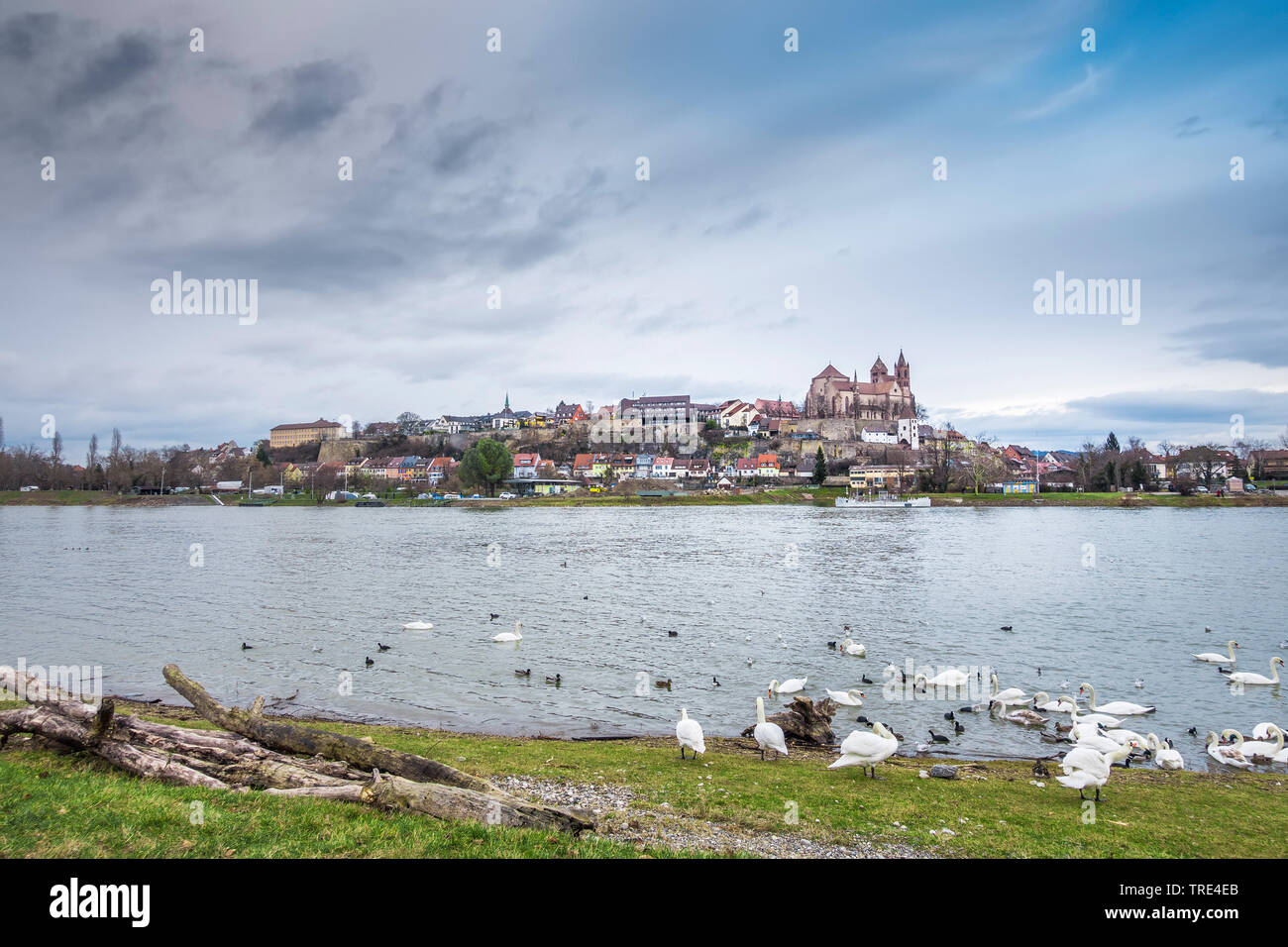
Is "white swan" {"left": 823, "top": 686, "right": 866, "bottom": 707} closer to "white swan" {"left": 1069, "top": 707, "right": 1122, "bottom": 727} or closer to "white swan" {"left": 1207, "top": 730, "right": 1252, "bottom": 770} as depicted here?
"white swan" {"left": 1069, "top": 707, "right": 1122, "bottom": 727}

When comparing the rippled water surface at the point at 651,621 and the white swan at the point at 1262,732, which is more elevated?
the white swan at the point at 1262,732

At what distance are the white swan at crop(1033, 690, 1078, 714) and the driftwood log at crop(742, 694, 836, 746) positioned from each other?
580 centimetres

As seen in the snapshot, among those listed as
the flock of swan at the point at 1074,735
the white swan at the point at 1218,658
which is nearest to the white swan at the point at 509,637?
the flock of swan at the point at 1074,735

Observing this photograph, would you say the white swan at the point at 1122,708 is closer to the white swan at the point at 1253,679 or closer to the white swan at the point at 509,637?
the white swan at the point at 1253,679

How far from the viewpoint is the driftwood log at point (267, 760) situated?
8.02 meters

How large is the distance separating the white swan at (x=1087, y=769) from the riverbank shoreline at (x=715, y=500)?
11759 centimetres

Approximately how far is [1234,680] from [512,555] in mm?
44983

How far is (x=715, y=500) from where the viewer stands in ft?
438

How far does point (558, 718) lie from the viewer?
17.6 metres

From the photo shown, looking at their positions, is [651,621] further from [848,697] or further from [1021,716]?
[1021,716]

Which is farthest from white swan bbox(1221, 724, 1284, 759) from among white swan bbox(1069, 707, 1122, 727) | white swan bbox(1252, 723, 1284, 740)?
white swan bbox(1069, 707, 1122, 727)

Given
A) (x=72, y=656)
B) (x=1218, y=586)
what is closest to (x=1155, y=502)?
(x=1218, y=586)

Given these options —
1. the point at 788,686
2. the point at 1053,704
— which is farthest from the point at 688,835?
the point at 1053,704
